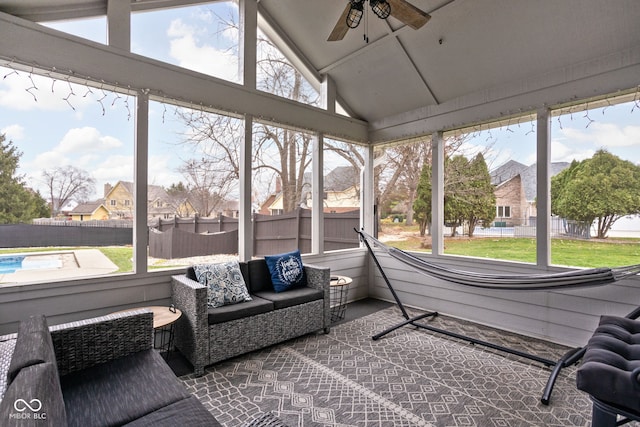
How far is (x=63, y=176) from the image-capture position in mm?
2717

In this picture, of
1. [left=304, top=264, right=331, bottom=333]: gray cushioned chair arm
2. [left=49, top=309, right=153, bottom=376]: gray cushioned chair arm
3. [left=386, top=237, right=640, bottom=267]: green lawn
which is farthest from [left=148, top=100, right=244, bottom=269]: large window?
[left=386, top=237, right=640, bottom=267]: green lawn

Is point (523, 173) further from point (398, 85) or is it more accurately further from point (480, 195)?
point (398, 85)

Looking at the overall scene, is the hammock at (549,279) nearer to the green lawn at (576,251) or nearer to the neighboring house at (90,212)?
the green lawn at (576,251)

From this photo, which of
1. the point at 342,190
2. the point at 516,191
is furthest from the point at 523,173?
the point at 342,190

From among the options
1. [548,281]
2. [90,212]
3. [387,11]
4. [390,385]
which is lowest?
[390,385]

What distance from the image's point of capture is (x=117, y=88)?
9.48 feet

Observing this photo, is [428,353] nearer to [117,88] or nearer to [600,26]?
[600,26]

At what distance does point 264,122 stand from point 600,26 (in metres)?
3.40

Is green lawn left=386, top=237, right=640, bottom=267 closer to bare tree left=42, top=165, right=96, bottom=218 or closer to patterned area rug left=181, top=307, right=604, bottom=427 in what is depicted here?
patterned area rug left=181, top=307, right=604, bottom=427

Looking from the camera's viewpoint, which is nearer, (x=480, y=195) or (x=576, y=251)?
(x=576, y=251)

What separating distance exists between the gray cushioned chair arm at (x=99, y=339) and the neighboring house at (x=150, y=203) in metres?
1.31

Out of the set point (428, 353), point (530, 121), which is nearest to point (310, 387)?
point (428, 353)

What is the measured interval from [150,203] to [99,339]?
59.9 inches

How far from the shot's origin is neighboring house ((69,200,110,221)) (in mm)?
2768
